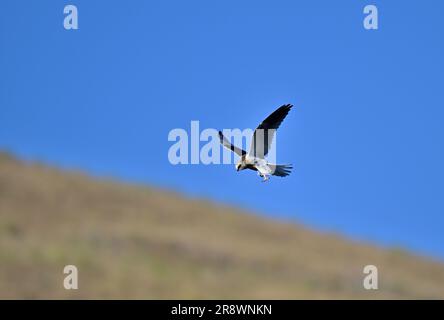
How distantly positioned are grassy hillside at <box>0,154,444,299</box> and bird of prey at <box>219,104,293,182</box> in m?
11.7

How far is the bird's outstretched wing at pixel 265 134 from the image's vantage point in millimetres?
15547

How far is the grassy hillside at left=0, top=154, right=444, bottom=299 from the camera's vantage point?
96.0ft

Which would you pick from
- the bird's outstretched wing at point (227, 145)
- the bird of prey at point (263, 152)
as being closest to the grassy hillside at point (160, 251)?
the bird's outstretched wing at point (227, 145)

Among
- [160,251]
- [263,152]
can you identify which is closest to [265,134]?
[263,152]

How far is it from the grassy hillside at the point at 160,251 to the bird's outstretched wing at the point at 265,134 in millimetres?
11702

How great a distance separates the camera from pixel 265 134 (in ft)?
51.4

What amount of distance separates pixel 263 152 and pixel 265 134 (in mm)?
254

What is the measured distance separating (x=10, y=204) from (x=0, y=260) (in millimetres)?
6131

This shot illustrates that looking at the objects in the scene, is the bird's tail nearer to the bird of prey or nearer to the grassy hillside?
the bird of prey

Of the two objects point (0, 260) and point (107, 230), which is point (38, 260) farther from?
point (107, 230)

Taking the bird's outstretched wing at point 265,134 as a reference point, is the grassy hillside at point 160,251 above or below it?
above

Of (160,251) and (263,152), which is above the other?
(160,251)

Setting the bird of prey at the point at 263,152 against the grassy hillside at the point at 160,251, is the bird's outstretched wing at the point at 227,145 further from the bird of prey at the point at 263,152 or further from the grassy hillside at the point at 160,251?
the grassy hillside at the point at 160,251

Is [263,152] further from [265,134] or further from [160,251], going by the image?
[160,251]
